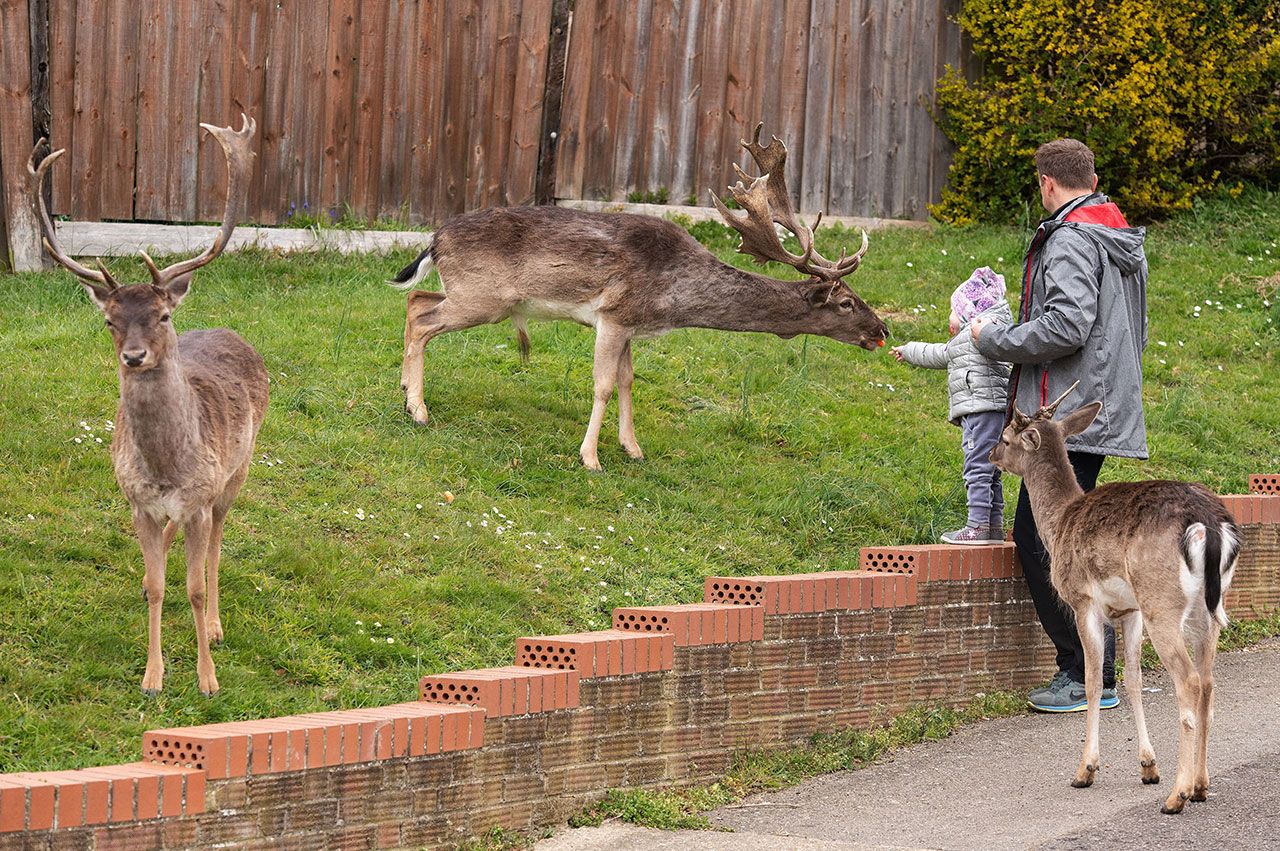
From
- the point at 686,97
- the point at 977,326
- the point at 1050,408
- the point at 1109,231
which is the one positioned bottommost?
the point at 1050,408

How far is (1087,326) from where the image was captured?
7.29 meters

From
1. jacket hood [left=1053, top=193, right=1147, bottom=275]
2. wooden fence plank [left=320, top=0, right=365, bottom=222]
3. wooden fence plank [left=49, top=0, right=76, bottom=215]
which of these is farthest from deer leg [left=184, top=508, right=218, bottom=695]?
wooden fence plank [left=320, top=0, right=365, bottom=222]

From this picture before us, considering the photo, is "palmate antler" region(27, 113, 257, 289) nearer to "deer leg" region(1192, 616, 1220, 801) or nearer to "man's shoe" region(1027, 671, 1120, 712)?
"deer leg" region(1192, 616, 1220, 801)

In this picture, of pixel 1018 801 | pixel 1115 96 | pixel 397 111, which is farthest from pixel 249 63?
pixel 1018 801

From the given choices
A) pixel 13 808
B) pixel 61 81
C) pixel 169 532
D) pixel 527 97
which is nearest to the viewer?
pixel 13 808

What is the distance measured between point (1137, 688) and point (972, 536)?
1798 mm

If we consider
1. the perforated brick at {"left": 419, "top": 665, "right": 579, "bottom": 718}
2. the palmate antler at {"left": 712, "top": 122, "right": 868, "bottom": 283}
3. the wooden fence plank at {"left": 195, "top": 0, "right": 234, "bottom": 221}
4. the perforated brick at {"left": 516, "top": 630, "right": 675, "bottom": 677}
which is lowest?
the perforated brick at {"left": 419, "top": 665, "right": 579, "bottom": 718}

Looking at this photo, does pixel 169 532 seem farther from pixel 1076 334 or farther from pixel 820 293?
pixel 820 293

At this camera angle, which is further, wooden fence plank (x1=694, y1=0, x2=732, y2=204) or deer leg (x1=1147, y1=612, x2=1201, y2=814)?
wooden fence plank (x1=694, y1=0, x2=732, y2=204)

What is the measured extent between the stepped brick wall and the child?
1.63 feet

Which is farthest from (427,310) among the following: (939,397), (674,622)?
(674,622)

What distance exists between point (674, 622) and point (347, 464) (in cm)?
292

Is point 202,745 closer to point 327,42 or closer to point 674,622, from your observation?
point 674,622

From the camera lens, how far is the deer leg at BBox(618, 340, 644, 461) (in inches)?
400
